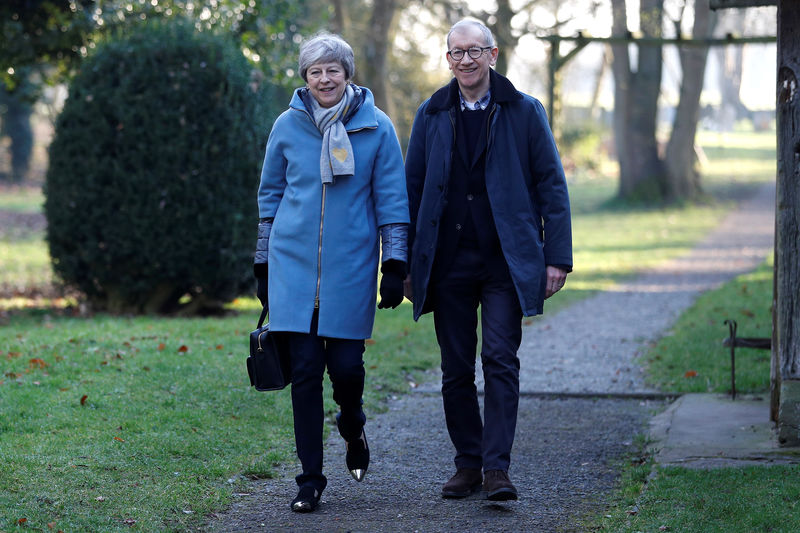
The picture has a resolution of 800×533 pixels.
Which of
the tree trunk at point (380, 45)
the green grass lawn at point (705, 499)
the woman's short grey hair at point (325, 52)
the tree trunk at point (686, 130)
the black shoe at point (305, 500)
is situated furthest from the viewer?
the tree trunk at point (686, 130)

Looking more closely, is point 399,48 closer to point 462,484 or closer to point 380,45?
point 380,45

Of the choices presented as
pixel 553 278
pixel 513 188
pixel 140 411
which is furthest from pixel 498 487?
pixel 140 411

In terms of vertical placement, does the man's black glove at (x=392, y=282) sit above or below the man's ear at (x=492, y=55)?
below

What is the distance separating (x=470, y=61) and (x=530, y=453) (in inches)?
94.4

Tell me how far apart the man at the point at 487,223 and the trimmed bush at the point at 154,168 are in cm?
625

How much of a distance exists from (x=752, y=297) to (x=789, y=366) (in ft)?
23.7

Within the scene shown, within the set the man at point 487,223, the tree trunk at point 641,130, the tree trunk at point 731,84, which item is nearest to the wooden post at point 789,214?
the man at point 487,223

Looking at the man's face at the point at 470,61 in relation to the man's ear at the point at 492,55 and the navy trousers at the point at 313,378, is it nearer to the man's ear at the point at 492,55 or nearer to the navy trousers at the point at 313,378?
the man's ear at the point at 492,55

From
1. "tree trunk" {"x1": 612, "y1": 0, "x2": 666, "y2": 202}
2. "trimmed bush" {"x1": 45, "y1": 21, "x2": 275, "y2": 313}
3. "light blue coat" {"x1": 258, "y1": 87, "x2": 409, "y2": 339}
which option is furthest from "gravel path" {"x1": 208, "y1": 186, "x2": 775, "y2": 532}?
"tree trunk" {"x1": 612, "y1": 0, "x2": 666, "y2": 202}

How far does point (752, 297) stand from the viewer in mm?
12727

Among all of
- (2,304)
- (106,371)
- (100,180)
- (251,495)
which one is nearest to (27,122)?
(2,304)

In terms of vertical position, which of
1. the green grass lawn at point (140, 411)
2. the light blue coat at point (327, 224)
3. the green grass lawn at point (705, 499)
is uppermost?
the light blue coat at point (327, 224)

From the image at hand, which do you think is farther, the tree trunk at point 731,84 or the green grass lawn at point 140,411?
the tree trunk at point 731,84

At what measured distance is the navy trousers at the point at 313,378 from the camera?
4.86 meters
